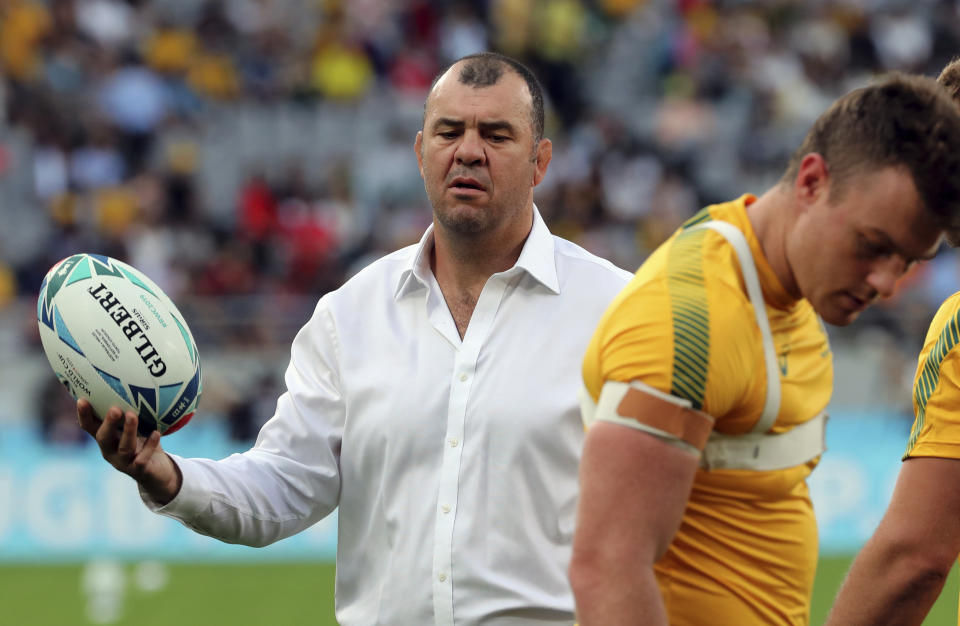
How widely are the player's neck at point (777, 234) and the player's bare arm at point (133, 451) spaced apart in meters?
1.77

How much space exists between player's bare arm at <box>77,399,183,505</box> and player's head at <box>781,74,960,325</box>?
1865 millimetres

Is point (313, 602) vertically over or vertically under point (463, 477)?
under

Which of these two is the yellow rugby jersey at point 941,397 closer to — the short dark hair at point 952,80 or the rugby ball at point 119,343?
the short dark hair at point 952,80

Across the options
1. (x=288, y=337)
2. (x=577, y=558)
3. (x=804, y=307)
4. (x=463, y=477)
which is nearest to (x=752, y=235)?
(x=804, y=307)

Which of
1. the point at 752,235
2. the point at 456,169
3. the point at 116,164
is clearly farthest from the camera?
the point at 116,164

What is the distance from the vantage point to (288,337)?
44.0 feet

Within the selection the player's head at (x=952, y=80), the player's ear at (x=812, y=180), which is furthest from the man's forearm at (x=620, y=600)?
the player's head at (x=952, y=80)

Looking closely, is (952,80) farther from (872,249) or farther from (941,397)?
(872,249)

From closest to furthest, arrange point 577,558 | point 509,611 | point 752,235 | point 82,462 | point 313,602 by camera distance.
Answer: point 577,558 → point 752,235 → point 509,611 → point 313,602 → point 82,462

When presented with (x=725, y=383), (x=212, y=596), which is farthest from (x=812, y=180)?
(x=212, y=596)

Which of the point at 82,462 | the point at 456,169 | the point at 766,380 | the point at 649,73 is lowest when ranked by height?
the point at 82,462

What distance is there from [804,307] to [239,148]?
14903 mm

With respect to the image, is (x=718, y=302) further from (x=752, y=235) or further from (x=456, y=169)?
(x=456, y=169)

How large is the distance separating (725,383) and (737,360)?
0.05 m
